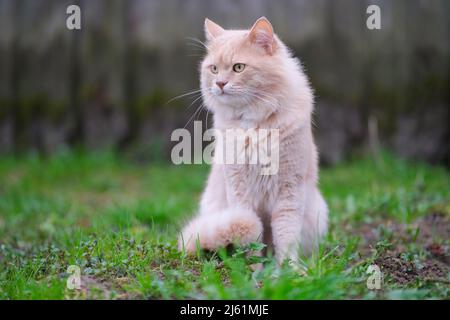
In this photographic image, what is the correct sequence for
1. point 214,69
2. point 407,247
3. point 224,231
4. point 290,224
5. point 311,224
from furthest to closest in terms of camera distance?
point 407,247 → point 311,224 → point 214,69 → point 290,224 → point 224,231

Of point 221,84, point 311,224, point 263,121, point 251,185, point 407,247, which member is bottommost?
point 407,247

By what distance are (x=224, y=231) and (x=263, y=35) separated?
3.50 feet

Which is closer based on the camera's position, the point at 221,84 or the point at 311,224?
the point at 221,84

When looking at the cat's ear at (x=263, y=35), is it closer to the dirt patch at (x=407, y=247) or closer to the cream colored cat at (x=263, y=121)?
the cream colored cat at (x=263, y=121)

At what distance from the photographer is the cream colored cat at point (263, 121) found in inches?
A: 121

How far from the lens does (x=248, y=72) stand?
3080 millimetres

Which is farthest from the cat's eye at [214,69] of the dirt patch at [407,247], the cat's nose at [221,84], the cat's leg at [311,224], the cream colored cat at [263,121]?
the dirt patch at [407,247]

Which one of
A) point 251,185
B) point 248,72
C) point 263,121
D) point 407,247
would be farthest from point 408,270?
point 248,72

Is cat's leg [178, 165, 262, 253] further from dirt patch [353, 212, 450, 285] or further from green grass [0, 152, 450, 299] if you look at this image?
dirt patch [353, 212, 450, 285]

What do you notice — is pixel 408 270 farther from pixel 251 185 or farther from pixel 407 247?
pixel 251 185

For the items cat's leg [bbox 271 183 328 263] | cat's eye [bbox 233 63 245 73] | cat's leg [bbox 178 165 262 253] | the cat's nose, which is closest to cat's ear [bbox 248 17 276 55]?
cat's eye [bbox 233 63 245 73]

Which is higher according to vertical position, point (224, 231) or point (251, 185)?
point (251, 185)

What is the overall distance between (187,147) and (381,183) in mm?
1934

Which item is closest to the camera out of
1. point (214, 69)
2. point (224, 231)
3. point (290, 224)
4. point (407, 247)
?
point (224, 231)
